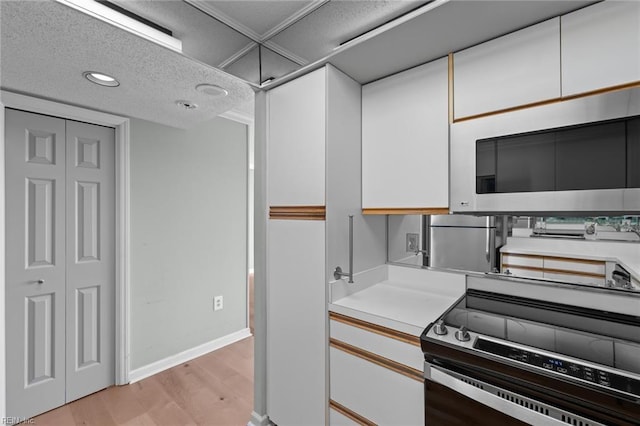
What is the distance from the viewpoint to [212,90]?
204 cm

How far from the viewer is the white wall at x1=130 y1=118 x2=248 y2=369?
2619 mm

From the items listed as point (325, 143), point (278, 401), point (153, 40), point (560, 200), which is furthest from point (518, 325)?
point (153, 40)

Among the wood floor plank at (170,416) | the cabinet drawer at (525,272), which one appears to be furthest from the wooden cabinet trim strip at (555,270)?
the wood floor plank at (170,416)

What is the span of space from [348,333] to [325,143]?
104 centimetres

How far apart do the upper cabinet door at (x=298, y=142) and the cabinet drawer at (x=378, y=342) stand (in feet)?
2.25

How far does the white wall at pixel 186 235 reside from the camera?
2.62m

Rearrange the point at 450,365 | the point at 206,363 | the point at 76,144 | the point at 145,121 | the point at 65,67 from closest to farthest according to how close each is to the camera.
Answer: the point at 450,365 < the point at 65,67 < the point at 76,144 < the point at 145,121 < the point at 206,363

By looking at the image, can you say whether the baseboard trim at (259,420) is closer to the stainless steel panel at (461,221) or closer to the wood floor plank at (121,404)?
the wood floor plank at (121,404)

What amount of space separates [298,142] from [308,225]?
51cm

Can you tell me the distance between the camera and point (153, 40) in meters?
1.48

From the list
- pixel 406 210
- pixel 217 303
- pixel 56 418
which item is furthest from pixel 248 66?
pixel 56 418

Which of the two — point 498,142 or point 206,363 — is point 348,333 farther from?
point 206,363

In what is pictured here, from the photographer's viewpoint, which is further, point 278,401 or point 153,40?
point 278,401

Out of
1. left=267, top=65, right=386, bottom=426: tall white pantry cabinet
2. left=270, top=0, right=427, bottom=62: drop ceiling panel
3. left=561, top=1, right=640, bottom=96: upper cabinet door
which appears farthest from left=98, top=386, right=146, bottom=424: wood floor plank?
left=561, top=1, right=640, bottom=96: upper cabinet door
